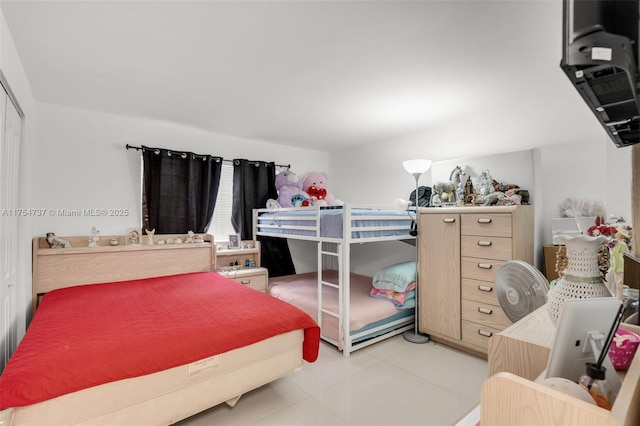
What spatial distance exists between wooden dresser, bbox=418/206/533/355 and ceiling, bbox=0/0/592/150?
3.48ft

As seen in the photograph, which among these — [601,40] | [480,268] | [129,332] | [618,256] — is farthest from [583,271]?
[129,332]

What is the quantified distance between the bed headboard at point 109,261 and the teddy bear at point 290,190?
1.08m

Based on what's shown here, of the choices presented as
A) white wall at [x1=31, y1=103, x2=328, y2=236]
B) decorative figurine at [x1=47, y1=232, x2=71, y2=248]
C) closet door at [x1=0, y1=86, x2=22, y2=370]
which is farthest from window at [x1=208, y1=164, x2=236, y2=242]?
closet door at [x1=0, y1=86, x2=22, y2=370]

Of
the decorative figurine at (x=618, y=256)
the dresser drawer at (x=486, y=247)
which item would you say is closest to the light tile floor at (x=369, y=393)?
the dresser drawer at (x=486, y=247)

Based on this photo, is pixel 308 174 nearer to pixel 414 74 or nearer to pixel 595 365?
pixel 414 74

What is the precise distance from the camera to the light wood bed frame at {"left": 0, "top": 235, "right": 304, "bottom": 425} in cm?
138

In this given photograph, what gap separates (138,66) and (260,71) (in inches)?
33.7

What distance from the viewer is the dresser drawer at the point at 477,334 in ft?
8.57

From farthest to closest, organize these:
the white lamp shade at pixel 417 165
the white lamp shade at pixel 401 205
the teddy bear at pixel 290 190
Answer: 1. the teddy bear at pixel 290 190
2. the white lamp shade at pixel 401 205
3. the white lamp shade at pixel 417 165

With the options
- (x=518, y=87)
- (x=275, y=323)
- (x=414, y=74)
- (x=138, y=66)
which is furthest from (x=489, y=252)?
(x=138, y=66)

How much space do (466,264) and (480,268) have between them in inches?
4.8

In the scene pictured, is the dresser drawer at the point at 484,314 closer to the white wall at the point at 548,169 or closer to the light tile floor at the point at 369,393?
the light tile floor at the point at 369,393

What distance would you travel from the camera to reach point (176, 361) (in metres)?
1.63

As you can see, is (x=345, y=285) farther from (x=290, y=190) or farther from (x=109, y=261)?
(x=109, y=261)
